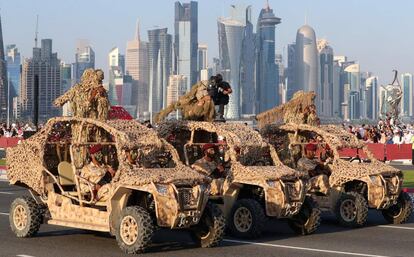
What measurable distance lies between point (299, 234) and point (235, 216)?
1265 millimetres

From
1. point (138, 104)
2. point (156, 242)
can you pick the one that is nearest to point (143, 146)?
point (156, 242)

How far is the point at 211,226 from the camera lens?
13.8m

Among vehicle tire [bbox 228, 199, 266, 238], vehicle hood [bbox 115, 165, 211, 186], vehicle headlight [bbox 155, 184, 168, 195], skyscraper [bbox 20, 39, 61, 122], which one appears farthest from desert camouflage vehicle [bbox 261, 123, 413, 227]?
skyscraper [bbox 20, 39, 61, 122]

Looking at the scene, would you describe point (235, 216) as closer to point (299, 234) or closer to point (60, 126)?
point (299, 234)

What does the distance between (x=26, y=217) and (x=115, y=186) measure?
2.20 m

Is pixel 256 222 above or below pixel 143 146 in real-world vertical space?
below

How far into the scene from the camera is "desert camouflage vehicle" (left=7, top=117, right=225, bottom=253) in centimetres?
1320

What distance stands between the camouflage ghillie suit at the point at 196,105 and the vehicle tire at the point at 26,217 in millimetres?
3966

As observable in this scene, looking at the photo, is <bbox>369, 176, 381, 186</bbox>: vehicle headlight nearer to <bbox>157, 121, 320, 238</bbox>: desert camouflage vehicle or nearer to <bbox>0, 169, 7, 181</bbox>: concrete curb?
<bbox>157, 121, 320, 238</bbox>: desert camouflage vehicle

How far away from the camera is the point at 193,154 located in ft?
56.7

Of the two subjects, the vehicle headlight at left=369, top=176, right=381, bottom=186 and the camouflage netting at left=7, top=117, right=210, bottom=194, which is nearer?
the camouflage netting at left=7, top=117, right=210, bottom=194

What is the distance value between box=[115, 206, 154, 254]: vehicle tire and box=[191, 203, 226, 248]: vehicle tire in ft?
3.50

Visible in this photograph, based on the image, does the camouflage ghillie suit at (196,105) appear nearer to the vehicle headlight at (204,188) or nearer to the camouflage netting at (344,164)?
the camouflage netting at (344,164)

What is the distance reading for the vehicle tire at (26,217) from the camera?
14945mm
